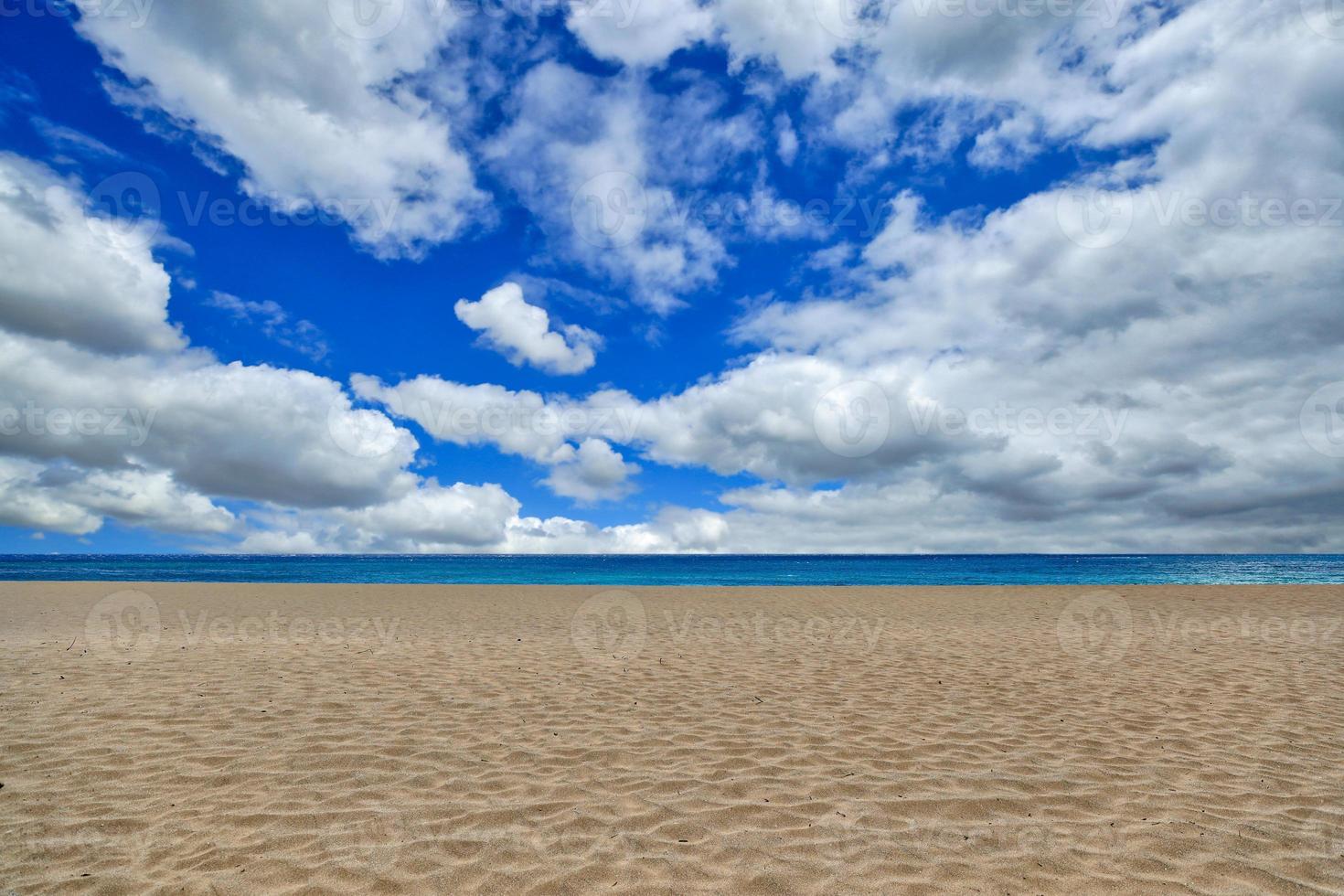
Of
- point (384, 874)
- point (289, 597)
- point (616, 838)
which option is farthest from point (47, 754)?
point (289, 597)

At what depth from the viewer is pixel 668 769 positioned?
6.59 metres

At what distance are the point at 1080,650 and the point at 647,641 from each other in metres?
10.4

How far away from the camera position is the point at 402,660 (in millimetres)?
12969

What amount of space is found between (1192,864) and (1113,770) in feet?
6.55

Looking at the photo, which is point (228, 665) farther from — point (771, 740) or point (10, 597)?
point (10, 597)

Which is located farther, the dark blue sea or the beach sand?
the dark blue sea

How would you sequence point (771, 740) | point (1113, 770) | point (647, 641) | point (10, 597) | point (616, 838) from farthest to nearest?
point (10, 597) < point (647, 641) < point (771, 740) < point (1113, 770) < point (616, 838)

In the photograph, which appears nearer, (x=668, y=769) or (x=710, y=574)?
(x=668, y=769)

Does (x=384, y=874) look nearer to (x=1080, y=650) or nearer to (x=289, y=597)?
(x=1080, y=650)

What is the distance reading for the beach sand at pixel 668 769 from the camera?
466 centimetres

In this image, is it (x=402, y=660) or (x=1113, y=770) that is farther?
(x=402, y=660)

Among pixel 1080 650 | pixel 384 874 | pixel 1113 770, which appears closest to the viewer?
pixel 384 874

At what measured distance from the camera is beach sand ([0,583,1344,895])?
184 inches

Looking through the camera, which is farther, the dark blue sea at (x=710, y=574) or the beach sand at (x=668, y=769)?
the dark blue sea at (x=710, y=574)
